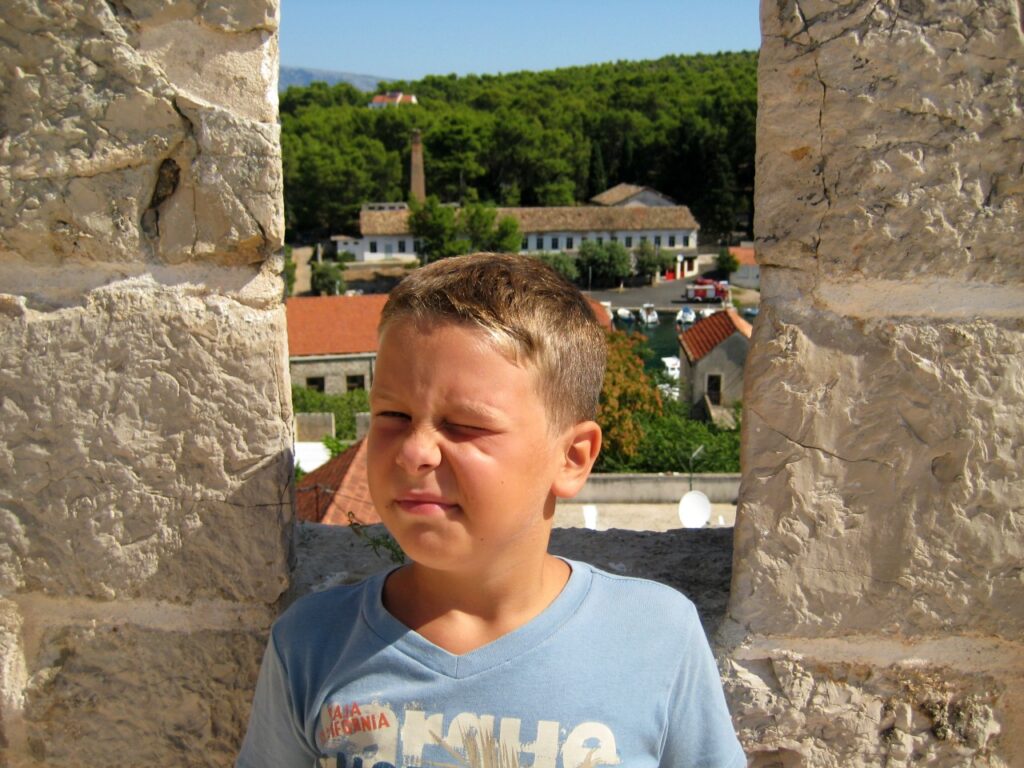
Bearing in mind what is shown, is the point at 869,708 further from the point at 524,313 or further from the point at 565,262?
the point at 565,262

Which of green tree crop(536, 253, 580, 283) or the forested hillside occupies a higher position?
the forested hillside

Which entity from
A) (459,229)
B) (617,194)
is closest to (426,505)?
(459,229)

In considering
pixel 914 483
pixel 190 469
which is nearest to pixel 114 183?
pixel 190 469

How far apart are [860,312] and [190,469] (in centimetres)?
100

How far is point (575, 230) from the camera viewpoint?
1837 inches

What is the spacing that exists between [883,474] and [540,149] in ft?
191

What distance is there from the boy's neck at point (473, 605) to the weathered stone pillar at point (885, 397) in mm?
333

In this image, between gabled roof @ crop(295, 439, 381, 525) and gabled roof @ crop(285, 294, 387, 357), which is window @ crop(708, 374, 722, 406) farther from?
gabled roof @ crop(295, 439, 381, 525)

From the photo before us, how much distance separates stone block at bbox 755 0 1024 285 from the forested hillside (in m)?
48.9

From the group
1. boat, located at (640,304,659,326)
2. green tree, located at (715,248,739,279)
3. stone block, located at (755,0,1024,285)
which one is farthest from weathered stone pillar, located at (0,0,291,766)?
green tree, located at (715,248,739,279)

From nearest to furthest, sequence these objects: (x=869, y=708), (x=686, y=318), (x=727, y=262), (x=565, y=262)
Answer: (x=869, y=708) < (x=686, y=318) < (x=565, y=262) < (x=727, y=262)

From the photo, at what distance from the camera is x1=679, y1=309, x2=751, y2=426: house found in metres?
21.1

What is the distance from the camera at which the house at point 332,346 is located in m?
24.0

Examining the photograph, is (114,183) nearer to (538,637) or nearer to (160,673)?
(160,673)
